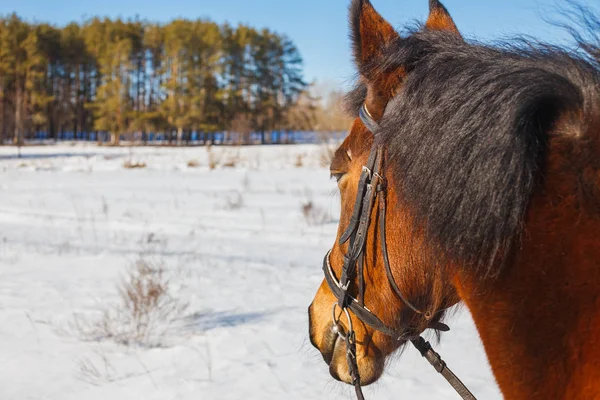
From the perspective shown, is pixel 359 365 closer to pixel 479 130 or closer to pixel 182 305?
pixel 479 130

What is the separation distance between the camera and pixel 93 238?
862cm

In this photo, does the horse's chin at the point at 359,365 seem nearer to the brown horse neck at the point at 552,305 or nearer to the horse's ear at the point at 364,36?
the brown horse neck at the point at 552,305

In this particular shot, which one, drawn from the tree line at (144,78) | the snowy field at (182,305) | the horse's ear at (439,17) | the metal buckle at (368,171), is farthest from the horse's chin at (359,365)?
the tree line at (144,78)

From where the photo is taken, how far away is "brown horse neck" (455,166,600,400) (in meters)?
1.06

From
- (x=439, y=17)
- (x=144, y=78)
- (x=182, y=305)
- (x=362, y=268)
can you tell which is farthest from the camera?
(x=144, y=78)

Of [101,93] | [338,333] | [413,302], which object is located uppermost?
[101,93]

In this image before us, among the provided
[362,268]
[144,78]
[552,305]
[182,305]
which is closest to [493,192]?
[552,305]

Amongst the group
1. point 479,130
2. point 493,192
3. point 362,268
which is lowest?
point 362,268

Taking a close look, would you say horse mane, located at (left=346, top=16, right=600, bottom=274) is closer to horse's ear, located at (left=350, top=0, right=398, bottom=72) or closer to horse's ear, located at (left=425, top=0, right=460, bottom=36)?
horse's ear, located at (left=350, top=0, right=398, bottom=72)

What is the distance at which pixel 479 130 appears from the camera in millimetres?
1137

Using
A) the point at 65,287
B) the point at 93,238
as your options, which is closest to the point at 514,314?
the point at 65,287

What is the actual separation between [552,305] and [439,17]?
3.26ft

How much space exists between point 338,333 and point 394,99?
743mm

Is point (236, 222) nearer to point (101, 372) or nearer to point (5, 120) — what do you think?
point (101, 372)
